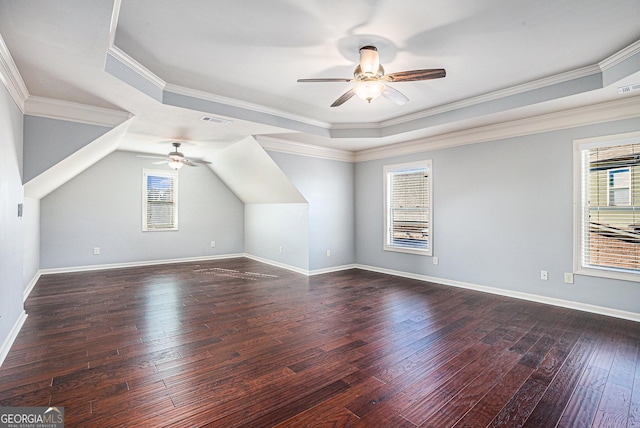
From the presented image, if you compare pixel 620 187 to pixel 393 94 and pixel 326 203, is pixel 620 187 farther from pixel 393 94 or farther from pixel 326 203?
pixel 326 203

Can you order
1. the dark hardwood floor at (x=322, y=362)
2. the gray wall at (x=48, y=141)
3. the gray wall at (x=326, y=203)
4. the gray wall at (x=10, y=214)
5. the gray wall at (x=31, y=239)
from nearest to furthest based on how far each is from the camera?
the dark hardwood floor at (x=322, y=362) < the gray wall at (x=10, y=214) < the gray wall at (x=48, y=141) < the gray wall at (x=31, y=239) < the gray wall at (x=326, y=203)

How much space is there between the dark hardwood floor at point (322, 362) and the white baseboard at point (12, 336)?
66mm

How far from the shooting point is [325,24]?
2443 mm

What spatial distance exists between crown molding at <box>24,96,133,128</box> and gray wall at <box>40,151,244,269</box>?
3.25m

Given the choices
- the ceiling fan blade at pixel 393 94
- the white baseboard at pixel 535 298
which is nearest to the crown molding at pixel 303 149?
the white baseboard at pixel 535 298

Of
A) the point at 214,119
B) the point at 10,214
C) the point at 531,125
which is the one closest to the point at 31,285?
the point at 10,214

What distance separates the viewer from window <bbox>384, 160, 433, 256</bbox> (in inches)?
214

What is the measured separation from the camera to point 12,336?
9.55ft

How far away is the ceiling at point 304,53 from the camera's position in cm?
222

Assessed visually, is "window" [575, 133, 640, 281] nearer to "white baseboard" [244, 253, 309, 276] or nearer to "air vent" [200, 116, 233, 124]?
"white baseboard" [244, 253, 309, 276]

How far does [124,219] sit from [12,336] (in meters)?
4.07

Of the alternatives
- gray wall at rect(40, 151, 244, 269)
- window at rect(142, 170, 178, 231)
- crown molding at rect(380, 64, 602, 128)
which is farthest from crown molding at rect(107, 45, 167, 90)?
window at rect(142, 170, 178, 231)

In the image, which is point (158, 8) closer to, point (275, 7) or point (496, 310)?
point (275, 7)

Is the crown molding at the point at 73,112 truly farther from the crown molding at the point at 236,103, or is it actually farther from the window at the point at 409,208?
the window at the point at 409,208
